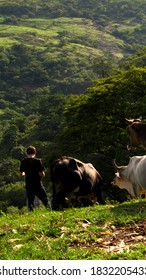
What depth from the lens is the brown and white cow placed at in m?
13.4

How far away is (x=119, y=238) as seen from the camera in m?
7.59

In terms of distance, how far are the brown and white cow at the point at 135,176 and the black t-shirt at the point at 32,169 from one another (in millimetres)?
3205

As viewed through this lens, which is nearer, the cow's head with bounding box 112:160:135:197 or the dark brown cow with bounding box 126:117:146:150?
the dark brown cow with bounding box 126:117:146:150

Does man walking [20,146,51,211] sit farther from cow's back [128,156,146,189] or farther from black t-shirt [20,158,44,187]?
cow's back [128,156,146,189]

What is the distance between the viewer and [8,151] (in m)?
82.8

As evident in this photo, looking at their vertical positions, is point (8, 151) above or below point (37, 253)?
below

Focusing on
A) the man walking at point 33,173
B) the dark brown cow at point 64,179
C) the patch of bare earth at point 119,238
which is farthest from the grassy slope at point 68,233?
the dark brown cow at point 64,179

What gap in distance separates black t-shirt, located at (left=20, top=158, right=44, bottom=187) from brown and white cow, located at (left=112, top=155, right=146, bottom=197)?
126 inches

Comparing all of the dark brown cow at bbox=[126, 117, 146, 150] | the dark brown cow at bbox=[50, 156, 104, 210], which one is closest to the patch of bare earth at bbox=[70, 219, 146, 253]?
the dark brown cow at bbox=[50, 156, 104, 210]

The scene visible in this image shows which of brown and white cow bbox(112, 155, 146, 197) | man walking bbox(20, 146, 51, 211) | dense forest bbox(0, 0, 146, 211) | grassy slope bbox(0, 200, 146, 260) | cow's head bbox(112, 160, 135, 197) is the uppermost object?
grassy slope bbox(0, 200, 146, 260)

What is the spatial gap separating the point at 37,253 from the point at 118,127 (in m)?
27.3

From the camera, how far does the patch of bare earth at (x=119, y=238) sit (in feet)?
22.9

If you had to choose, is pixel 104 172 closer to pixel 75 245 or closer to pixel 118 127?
pixel 118 127

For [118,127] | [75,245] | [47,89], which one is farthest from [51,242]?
[47,89]
